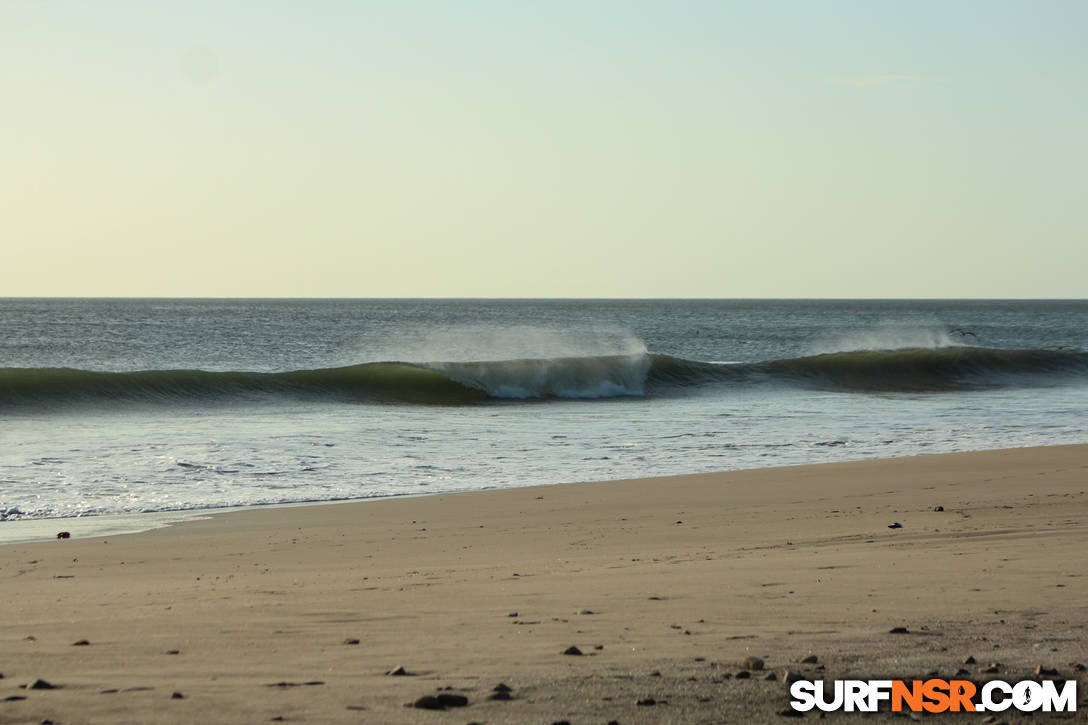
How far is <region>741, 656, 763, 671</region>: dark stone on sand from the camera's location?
4.12 meters

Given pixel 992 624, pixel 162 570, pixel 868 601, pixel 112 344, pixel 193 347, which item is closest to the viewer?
pixel 992 624

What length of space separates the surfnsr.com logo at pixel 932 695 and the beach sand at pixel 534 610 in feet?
0.28

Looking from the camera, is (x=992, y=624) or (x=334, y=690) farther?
(x=992, y=624)

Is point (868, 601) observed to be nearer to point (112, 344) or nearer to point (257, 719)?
point (257, 719)

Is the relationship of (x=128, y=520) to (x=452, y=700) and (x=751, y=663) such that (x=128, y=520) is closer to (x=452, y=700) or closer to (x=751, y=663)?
(x=452, y=700)

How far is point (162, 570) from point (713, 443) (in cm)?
1113

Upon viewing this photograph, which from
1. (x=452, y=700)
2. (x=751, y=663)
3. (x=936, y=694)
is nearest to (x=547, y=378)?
(x=751, y=663)

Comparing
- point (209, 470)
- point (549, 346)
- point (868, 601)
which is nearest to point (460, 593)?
point (868, 601)

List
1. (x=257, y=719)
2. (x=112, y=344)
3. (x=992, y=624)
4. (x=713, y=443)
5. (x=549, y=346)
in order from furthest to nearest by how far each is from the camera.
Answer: (x=112, y=344) → (x=549, y=346) → (x=713, y=443) → (x=992, y=624) → (x=257, y=719)

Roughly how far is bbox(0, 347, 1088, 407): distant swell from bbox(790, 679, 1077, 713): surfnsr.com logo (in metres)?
25.0

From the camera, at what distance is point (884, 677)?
4.01 metres

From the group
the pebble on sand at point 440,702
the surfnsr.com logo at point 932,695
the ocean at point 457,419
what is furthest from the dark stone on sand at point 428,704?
the ocean at point 457,419

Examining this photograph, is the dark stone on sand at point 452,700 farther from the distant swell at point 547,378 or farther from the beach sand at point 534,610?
the distant swell at point 547,378

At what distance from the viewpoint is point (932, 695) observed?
3805 millimetres
